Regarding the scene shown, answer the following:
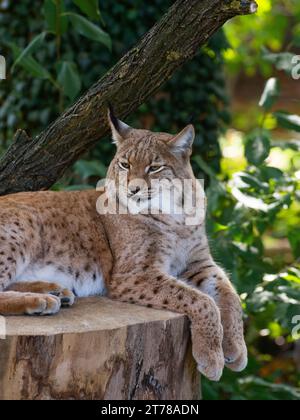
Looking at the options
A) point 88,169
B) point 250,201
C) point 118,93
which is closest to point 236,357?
point 250,201

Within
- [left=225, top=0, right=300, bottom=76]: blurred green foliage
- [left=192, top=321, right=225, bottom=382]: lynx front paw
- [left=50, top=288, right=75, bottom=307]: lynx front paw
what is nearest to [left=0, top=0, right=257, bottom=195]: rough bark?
[left=50, top=288, right=75, bottom=307]: lynx front paw

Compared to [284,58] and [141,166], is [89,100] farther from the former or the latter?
[284,58]

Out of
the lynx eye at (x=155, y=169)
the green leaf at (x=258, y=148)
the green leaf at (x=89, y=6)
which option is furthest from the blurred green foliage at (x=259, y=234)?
the green leaf at (x=89, y=6)

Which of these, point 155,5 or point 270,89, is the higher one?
point 155,5

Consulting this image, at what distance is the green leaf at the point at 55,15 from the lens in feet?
15.4

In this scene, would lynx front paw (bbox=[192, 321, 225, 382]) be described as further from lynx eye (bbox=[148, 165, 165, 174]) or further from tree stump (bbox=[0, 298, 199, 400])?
lynx eye (bbox=[148, 165, 165, 174])

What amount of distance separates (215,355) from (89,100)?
5.20 ft

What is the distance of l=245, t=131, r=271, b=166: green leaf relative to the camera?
471 centimetres

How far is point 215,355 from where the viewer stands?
3334 mm

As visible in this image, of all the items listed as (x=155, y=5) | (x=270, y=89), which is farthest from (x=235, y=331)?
(x=155, y=5)

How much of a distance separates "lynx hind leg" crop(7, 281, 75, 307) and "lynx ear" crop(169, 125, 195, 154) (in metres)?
0.93

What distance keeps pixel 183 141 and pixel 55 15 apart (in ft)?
4.91

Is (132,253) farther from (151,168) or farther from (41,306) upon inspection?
(41,306)

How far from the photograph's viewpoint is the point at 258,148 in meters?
4.75
